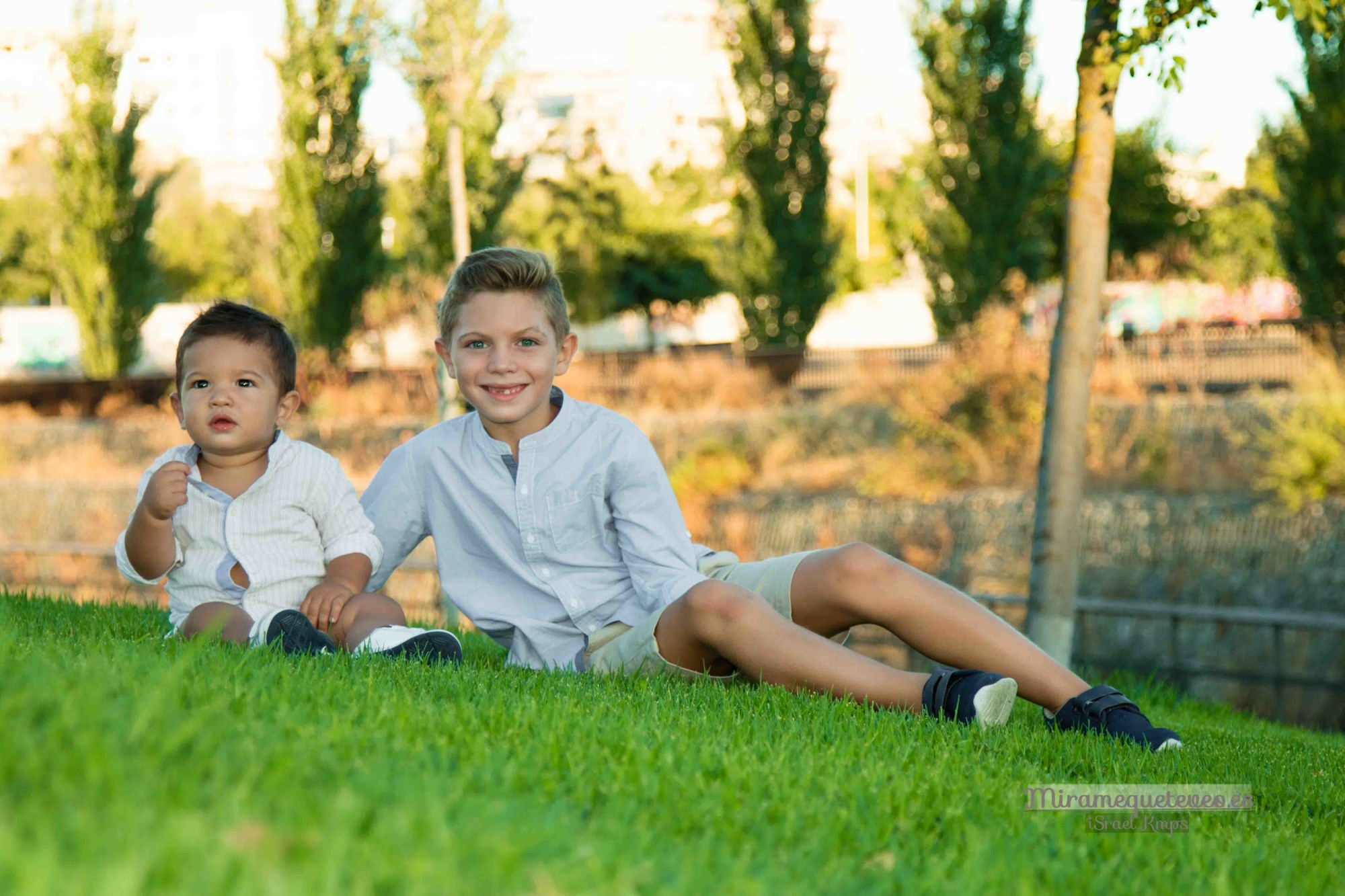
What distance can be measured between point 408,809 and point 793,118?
67.9ft

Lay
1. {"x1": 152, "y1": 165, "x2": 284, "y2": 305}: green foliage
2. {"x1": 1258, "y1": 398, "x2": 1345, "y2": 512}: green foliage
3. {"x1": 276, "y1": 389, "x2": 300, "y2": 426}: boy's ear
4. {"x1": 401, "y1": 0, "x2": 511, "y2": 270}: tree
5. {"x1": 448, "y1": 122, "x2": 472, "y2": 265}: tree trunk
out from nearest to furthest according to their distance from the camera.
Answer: {"x1": 276, "y1": 389, "x2": 300, "y2": 426}: boy's ear < {"x1": 1258, "y1": 398, "x2": 1345, "y2": 512}: green foliage < {"x1": 448, "y1": 122, "x2": 472, "y2": 265}: tree trunk < {"x1": 401, "y1": 0, "x2": 511, "y2": 270}: tree < {"x1": 152, "y1": 165, "x2": 284, "y2": 305}: green foliage

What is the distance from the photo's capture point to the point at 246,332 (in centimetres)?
394

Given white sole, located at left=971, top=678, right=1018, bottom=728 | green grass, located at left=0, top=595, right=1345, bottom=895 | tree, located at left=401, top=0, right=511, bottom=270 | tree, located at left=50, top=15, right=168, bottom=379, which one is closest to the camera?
green grass, located at left=0, top=595, right=1345, bottom=895

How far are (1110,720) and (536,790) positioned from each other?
193cm

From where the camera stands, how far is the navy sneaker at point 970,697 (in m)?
3.25

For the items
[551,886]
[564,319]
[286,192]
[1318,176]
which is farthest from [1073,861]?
[286,192]

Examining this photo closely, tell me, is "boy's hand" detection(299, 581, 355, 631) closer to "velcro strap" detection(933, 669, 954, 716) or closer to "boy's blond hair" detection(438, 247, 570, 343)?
"boy's blond hair" detection(438, 247, 570, 343)

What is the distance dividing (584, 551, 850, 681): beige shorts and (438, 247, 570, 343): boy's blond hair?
949 mm

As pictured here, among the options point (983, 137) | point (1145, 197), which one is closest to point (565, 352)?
point (983, 137)

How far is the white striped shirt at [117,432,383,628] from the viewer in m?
3.94

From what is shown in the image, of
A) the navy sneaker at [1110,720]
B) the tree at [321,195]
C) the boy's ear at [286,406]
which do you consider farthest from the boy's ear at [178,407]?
the tree at [321,195]

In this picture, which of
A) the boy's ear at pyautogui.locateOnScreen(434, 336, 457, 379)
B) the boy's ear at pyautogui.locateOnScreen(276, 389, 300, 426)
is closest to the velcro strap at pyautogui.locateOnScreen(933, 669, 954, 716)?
the boy's ear at pyautogui.locateOnScreen(434, 336, 457, 379)

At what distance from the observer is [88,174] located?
23.6 meters

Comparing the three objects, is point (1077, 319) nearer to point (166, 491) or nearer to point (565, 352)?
point (565, 352)
